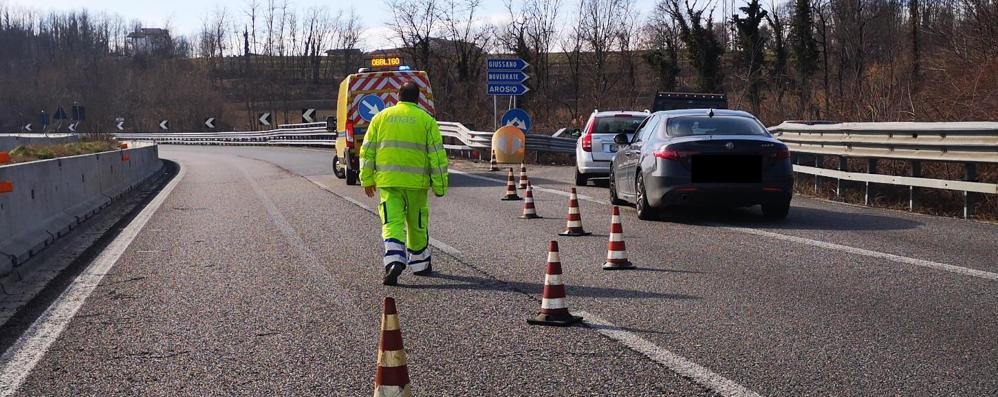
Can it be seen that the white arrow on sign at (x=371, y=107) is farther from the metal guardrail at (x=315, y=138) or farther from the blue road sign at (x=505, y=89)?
the blue road sign at (x=505, y=89)

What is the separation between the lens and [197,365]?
6004mm

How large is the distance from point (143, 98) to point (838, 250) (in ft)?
292

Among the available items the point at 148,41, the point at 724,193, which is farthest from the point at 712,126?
the point at 148,41

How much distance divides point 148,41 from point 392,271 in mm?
135429

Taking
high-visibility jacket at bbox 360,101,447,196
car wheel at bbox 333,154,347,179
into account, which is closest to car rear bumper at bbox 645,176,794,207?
high-visibility jacket at bbox 360,101,447,196

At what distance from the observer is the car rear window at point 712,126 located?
1355 cm

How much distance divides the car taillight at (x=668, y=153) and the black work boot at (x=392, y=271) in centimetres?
515

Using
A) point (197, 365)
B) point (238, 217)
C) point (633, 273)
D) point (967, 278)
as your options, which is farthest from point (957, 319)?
point (238, 217)

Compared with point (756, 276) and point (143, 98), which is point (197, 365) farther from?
point (143, 98)

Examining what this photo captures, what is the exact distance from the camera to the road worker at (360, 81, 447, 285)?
30.0 feet

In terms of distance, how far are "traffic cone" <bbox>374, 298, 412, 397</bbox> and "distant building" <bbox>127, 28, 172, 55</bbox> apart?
125 meters

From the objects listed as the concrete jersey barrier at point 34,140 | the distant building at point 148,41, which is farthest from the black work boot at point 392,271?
the distant building at point 148,41

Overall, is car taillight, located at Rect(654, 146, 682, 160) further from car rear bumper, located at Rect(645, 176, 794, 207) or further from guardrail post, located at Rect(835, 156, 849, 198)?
guardrail post, located at Rect(835, 156, 849, 198)

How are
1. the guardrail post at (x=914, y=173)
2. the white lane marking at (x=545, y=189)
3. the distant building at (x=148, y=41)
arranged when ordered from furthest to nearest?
the distant building at (x=148, y=41) < the white lane marking at (x=545, y=189) < the guardrail post at (x=914, y=173)
